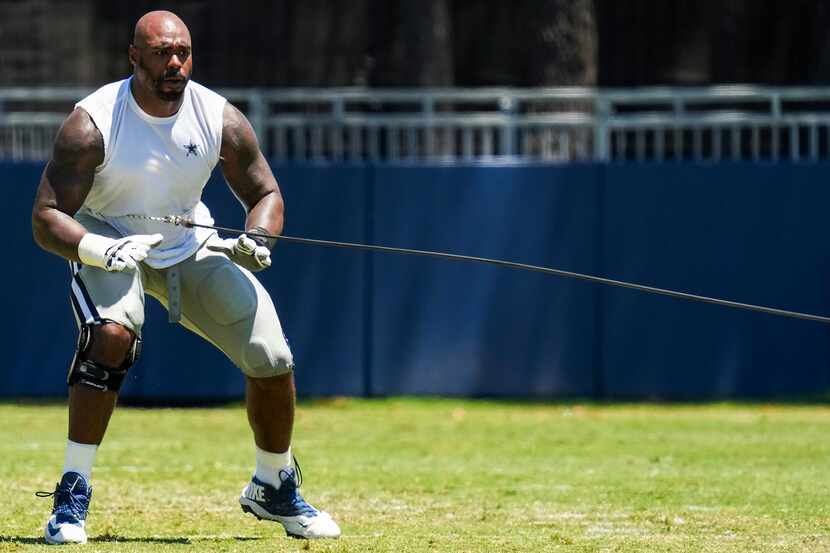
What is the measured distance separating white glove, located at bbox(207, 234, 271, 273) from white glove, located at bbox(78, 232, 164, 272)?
36 cm

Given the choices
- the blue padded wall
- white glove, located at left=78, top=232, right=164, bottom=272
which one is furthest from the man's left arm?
the blue padded wall

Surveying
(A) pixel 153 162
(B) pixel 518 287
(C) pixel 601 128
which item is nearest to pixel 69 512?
(A) pixel 153 162

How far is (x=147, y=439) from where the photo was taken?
36.7ft

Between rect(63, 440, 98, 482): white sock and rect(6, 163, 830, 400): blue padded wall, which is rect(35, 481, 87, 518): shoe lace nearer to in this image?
rect(63, 440, 98, 482): white sock

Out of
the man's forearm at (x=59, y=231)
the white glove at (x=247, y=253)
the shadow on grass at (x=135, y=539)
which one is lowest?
the shadow on grass at (x=135, y=539)

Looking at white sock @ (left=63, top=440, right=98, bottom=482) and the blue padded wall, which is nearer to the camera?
white sock @ (left=63, top=440, right=98, bottom=482)

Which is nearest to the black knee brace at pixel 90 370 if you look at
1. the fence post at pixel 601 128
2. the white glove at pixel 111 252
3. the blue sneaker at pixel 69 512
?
the white glove at pixel 111 252

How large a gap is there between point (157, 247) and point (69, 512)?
111 cm

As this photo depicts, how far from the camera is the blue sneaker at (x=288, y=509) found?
22.4 ft

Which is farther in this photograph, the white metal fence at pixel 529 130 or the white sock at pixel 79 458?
the white metal fence at pixel 529 130

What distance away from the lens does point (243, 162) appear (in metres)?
7.07

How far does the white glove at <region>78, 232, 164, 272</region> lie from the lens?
6.51 meters

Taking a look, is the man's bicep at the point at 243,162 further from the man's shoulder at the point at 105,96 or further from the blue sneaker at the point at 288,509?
the blue sneaker at the point at 288,509

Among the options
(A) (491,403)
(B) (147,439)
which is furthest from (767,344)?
(B) (147,439)
